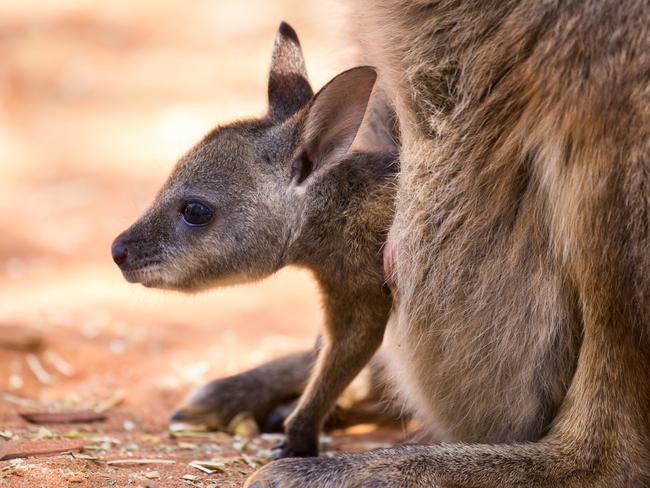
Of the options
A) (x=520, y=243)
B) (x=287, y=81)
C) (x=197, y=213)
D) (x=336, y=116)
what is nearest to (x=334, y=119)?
(x=336, y=116)

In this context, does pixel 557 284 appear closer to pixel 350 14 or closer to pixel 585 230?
pixel 585 230

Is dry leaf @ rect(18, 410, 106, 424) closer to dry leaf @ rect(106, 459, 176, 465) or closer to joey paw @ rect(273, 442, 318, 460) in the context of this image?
dry leaf @ rect(106, 459, 176, 465)

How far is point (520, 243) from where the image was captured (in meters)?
2.73

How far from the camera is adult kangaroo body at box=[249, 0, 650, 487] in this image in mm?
2504

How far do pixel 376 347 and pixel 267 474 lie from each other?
2.25ft

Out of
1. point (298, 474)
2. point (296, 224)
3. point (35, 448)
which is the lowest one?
point (298, 474)

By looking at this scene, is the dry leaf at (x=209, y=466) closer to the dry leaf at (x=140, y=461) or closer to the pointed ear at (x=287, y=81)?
the dry leaf at (x=140, y=461)

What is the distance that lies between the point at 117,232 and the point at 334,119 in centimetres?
356

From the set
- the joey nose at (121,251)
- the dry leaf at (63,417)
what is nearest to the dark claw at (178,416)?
the dry leaf at (63,417)

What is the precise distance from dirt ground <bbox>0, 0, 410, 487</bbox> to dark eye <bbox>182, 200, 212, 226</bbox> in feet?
1.67

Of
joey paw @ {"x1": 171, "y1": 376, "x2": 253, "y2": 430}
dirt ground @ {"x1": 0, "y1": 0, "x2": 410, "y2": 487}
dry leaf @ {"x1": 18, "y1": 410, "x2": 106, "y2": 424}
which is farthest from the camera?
joey paw @ {"x1": 171, "y1": 376, "x2": 253, "y2": 430}

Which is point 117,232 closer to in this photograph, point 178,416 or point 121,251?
point 178,416

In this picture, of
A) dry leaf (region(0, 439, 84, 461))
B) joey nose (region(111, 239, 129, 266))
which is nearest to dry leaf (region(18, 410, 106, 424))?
dry leaf (region(0, 439, 84, 461))

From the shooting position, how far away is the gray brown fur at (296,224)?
3.19m
